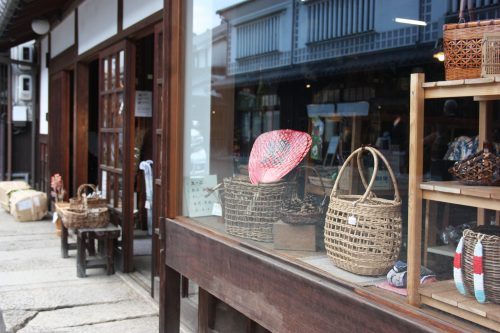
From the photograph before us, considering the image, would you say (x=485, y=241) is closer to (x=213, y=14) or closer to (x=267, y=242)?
(x=267, y=242)

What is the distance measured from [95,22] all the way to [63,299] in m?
3.49

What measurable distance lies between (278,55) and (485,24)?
11.7 ft

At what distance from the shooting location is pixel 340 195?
231 cm

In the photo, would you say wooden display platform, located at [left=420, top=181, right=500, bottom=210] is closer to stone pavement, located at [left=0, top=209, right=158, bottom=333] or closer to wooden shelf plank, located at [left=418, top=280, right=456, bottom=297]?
wooden shelf plank, located at [left=418, top=280, right=456, bottom=297]

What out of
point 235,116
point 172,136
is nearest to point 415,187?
point 172,136

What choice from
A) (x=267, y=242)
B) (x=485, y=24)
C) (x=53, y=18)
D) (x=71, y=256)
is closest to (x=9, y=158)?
(x=53, y=18)

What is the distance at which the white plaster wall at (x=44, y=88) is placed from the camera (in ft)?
31.9

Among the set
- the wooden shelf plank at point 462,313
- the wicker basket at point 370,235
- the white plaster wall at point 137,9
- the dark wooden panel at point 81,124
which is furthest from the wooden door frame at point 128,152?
the wooden shelf plank at point 462,313

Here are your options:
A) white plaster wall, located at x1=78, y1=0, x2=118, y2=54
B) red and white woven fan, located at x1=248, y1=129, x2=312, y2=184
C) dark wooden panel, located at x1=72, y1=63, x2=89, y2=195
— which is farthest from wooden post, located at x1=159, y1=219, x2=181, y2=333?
dark wooden panel, located at x1=72, y1=63, x2=89, y2=195

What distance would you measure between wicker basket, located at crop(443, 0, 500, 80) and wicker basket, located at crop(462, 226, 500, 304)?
509 millimetres

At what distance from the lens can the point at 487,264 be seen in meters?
1.64

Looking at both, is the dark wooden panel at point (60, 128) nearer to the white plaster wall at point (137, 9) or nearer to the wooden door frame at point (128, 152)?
the wooden door frame at point (128, 152)

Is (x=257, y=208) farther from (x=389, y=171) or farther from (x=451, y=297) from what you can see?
(x=451, y=297)

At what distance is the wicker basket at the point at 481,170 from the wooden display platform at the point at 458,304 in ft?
1.18
